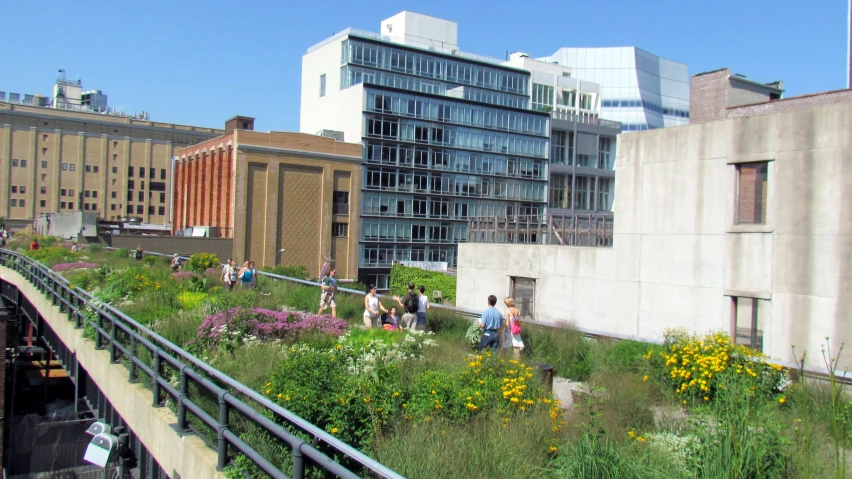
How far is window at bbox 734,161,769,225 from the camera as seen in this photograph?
17.1 meters

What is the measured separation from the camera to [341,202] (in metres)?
70.1

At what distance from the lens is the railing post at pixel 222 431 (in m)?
5.88

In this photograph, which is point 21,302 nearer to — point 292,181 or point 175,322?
point 175,322

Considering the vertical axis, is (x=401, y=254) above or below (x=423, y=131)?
below

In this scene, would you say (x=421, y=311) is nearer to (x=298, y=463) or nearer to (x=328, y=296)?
(x=328, y=296)

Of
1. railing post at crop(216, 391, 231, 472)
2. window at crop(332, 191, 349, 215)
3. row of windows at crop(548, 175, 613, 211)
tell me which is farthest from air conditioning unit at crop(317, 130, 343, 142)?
railing post at crop(216, 391, 231, 472)

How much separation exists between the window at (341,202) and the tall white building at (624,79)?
5336 centimetres

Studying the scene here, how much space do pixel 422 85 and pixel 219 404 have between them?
78678 millimetres

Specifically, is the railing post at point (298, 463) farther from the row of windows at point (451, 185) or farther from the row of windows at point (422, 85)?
the row of windows at point (422, 85)

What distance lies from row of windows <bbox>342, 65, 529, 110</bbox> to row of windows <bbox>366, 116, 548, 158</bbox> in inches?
163

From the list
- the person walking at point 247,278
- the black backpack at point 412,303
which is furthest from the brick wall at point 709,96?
the person walking at point 247,278

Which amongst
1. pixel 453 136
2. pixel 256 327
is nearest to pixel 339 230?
pixel 453 136

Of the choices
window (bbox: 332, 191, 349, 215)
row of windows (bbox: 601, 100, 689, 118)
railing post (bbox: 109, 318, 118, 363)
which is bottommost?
railing post (bbox: 109, 318, 118, 363)

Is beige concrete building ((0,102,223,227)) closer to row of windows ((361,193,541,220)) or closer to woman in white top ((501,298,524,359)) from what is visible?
row of windows ((361,193,541,220))
